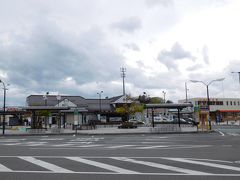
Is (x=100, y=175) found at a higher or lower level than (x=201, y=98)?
lower

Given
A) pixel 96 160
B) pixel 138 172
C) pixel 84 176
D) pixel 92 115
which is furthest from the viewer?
pixel 92 115

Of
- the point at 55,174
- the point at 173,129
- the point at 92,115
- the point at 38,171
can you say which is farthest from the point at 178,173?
the point at 92,115

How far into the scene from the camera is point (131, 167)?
11.2 m

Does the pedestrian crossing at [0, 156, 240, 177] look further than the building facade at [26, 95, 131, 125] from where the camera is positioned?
No

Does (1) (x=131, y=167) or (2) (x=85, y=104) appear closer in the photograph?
(1) (x=131, y=167)

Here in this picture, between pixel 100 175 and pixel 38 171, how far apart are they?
2.11 meters

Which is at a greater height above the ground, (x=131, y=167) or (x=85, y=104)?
(x=85, y=104)

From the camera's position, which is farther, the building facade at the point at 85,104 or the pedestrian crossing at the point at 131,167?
the building facade at the point at 85,104

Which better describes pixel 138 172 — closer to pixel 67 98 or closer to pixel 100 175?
pixel 100 175

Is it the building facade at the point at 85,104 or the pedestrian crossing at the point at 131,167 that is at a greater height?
the building facade at the point at 85,104

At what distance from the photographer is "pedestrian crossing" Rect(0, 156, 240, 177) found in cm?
1015

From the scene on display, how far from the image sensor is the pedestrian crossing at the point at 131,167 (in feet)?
33.3

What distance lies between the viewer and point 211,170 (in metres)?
10.4

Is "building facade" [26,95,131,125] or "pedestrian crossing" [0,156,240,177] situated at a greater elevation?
"building facade" [26,95,131,125]
